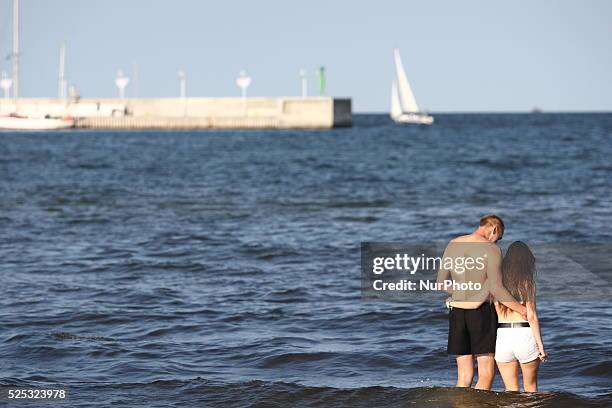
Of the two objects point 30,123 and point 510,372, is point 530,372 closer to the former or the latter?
point 510,372

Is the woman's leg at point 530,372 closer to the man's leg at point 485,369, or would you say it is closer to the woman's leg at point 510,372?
the woman's leg at point 510,372

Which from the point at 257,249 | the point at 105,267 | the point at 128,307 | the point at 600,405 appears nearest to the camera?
the point at 600,405

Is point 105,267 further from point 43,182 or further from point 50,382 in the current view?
point 43,182

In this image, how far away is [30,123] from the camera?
126 meters

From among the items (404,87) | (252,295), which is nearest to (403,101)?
(404,87)

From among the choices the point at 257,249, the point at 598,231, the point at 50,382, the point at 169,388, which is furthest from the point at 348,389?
the point at 598,231

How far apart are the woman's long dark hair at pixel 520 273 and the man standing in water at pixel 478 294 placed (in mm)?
72

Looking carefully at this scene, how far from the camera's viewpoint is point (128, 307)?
17.1 meters

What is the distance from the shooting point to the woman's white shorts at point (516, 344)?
389 inches

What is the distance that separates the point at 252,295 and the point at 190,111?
11849 centimetres

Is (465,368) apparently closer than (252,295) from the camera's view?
Yes

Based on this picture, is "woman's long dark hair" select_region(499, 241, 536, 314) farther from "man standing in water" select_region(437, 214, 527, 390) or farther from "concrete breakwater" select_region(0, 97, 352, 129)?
"concrete breakwater" select_region(0, 97, 352, 129)

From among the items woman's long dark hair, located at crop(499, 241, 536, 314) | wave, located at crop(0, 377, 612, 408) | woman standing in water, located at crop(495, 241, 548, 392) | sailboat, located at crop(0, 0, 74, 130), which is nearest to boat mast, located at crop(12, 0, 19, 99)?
sailboat, located at crop(0, 0, 74, 130)

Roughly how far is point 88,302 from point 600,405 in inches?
357
